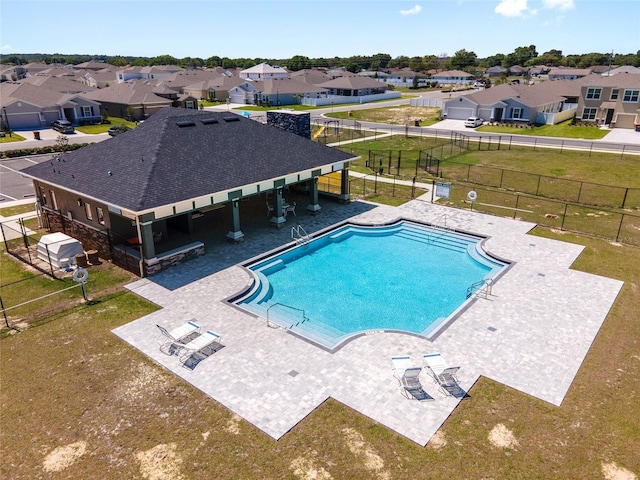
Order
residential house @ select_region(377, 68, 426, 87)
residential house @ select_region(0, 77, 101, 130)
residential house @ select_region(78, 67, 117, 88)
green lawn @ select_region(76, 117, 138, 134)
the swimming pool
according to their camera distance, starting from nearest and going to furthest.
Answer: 1. the swimming pool
2. residential house @ select_region(0, 77, 101, 130)
3. green lawn @ select_region(76, 117, 138, 134)
4. residential house @ select_region(78, 67, 117, 88)
5. residential house @ select_region(377, 68, 426, 87)

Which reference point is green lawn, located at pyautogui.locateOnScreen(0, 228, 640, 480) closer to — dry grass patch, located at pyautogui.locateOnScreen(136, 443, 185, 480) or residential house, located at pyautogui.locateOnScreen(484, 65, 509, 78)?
dry grass patch, located at pyautogui.locateOnScreen(136, 443, 185, 480)

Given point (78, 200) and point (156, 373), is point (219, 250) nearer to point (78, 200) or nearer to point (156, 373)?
point (78, 200)

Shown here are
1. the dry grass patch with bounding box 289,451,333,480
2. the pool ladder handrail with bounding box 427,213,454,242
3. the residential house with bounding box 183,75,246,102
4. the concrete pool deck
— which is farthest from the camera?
the residential house with bounding box 183,75,246,102

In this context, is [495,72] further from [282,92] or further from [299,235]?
[299,235]

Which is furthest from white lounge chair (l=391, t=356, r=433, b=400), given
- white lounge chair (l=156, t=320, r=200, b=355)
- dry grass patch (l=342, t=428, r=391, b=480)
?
white lounge chair (l=156, t=320, r=200, b=355)

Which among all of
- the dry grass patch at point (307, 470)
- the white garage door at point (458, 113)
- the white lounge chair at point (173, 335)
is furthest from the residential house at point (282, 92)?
the dry grass patch at point (307, 470)

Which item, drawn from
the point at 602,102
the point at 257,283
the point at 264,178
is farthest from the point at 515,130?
the point at 257,283

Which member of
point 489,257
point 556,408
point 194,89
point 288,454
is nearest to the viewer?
point 288,454
